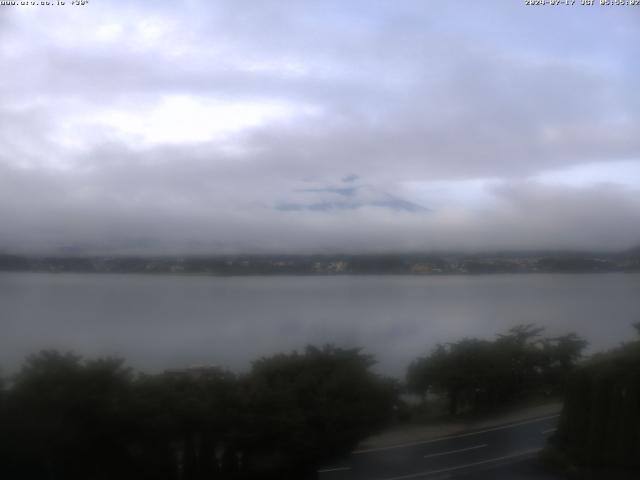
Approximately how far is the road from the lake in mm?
954

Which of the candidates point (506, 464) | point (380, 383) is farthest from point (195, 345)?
Answer: point (506, 464)

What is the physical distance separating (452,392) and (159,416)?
3306 millimetres

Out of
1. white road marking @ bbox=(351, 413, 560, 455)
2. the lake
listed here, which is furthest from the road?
the lake

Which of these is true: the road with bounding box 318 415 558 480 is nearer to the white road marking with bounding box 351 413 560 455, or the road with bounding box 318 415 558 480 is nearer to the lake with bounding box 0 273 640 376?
the white road marking with bounding box 351 413 560 455

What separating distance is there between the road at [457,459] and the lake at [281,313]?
954 millimetres

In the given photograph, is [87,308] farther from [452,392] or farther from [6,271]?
[452,392]

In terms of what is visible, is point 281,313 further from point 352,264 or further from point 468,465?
point 468,465

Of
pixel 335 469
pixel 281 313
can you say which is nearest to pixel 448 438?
pixel 335 469

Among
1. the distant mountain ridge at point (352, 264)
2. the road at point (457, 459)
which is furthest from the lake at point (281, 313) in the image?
the road at point (457, 459)

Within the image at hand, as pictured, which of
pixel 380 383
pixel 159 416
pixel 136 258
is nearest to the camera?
pixel 159 416

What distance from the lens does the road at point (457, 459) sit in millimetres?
6547

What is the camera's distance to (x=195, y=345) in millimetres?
7277

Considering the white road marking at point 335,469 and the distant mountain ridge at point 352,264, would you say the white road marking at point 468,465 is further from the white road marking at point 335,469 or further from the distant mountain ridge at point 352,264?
the distant mountain ridge at point 352,264

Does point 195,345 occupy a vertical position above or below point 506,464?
above
